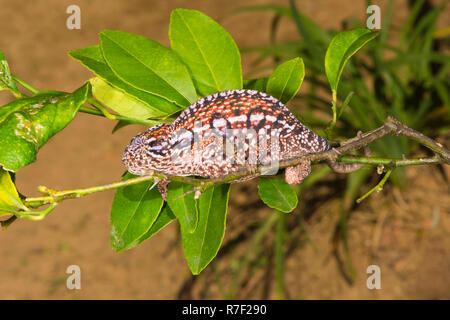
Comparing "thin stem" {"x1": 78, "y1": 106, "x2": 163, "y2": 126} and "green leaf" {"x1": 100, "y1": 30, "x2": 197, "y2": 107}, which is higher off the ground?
"green leaf" {"x1": 100, "y1": 30, "x2": 197, "y2": 107}

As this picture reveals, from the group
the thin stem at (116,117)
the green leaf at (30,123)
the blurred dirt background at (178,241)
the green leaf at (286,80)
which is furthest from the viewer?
the blurred dirt background at (178,241)

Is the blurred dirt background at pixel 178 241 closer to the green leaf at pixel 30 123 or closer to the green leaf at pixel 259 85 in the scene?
the green leaf at pixel 259 85

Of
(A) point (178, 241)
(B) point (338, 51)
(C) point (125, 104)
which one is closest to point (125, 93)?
(C) point (125, 104)

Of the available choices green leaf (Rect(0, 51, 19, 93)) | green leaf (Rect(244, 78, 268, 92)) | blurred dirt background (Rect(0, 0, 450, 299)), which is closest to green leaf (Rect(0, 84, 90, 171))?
green leaf (Rect(0, 51, 19, 93))

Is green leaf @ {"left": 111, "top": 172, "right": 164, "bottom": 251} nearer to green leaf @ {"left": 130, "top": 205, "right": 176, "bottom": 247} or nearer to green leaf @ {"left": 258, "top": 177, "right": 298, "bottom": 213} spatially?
green leaf @ {"left": 130, "top": 205, "right": 176, "bottom": 247}

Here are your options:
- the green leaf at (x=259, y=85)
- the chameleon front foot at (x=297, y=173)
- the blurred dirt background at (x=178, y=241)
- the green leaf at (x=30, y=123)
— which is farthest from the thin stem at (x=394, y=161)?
the blurred dirt background at (x=178, y=241)

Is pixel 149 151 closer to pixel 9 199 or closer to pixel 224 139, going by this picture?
pixel 224 139
